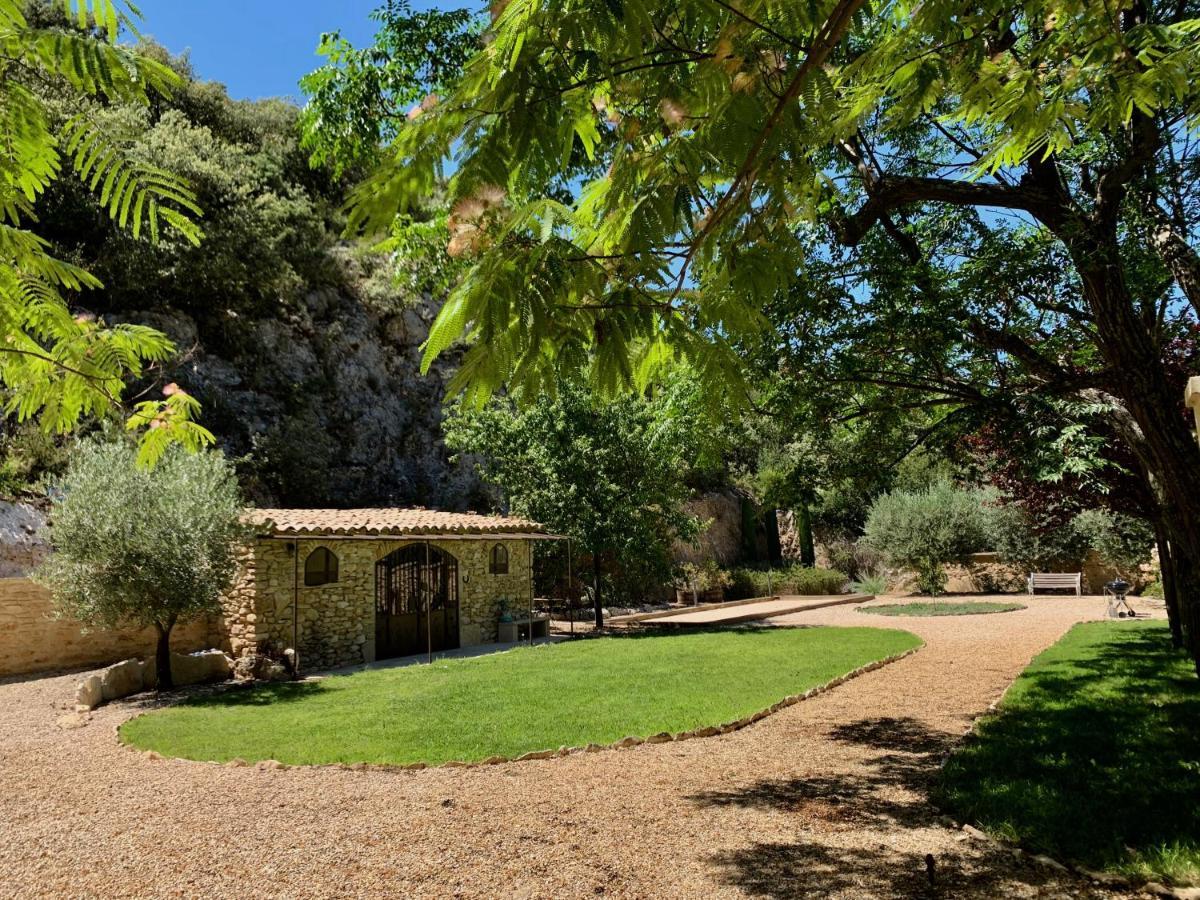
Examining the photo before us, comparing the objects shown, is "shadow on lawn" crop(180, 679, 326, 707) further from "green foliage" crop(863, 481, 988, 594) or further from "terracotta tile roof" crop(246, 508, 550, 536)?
"green foliage" crop(863, 481, 988, 594)

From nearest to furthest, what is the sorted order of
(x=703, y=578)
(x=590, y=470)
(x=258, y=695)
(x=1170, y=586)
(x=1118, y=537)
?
(x=258, y=695), (x=1170, y=586), (x=590, y=470), (x=1118, y=537), (x=703, y=578)

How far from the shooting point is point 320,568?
14.1 metres

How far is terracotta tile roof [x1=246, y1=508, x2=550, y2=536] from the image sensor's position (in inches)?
523

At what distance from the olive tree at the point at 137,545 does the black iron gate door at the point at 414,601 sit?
3960 mm

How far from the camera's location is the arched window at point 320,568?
13883mm

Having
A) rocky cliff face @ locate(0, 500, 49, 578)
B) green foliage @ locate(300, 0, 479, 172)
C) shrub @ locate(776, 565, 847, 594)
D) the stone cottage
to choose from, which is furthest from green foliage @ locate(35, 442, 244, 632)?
shrub @ locate(776, 565, 847, 594)

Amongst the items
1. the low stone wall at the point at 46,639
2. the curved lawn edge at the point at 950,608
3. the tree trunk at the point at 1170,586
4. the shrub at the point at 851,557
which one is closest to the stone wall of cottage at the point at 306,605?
the low stone wall at the point at 46,639

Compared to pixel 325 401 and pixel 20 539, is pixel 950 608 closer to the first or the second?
pixel 325 401

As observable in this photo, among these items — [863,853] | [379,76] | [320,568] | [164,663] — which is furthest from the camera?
[320,568]

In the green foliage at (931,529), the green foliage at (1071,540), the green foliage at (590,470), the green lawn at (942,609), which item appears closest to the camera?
the green foliage at (590,470)

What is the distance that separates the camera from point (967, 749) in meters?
6.38

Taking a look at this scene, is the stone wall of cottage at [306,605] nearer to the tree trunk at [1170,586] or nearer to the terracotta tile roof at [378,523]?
the terracotta tile roof at [378,523]

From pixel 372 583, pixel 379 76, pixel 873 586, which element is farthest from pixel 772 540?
pixel 379 76

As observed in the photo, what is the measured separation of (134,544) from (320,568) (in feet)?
12.1
